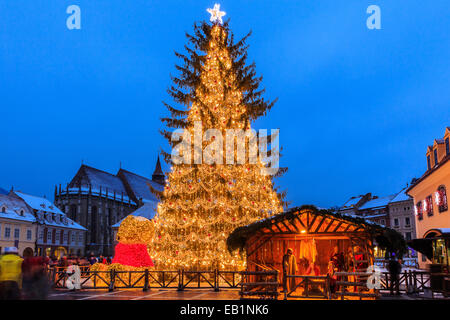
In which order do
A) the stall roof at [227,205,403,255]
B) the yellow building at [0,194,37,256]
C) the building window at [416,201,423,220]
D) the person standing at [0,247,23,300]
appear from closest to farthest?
the person standing at [0,247,23,300] < the stall roof at [227,205,403,255] < the building window at [416,201,423,220] < the yellow building at [0,194,37,256]

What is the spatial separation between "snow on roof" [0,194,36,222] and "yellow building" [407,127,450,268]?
4400 centimetres

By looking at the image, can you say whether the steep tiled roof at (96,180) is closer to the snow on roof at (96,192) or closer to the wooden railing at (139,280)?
the snow on roof at (96,192)

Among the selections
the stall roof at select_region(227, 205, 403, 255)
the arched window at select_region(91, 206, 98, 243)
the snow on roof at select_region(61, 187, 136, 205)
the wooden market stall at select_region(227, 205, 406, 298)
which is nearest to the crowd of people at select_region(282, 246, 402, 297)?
the wooden market stall at select_region(227, 205, 406, 298)

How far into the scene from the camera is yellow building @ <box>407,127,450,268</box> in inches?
715

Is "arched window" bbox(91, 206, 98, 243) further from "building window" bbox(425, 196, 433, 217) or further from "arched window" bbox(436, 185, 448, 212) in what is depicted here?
"arched window" bbox(436, 185, 448, 212)

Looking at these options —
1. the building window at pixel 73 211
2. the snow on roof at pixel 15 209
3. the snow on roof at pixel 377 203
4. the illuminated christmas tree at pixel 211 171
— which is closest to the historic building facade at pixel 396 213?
the snow on roof at pixel 377 203

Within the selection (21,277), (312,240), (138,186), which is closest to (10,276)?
(21,277)

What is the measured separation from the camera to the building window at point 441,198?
74.8 feet

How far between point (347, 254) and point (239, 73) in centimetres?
1198

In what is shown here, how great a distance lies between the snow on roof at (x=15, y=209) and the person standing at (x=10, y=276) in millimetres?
41313

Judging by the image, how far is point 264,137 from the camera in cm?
2255

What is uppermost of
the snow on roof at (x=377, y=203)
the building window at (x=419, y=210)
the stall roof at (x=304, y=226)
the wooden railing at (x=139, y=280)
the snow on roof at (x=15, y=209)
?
the snow on roof at (x=377, y=203)

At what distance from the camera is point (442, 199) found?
23328mm

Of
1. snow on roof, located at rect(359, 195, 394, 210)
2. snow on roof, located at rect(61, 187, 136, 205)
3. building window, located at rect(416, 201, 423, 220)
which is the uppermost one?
snow on roof, located at rect(61, 187, 136, 205)
